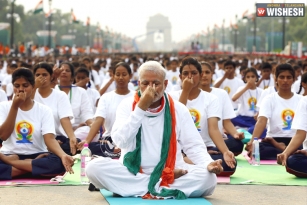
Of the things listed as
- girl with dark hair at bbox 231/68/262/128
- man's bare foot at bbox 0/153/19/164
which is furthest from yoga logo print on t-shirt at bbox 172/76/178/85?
man's bare foot at bbox 0/153/19/164

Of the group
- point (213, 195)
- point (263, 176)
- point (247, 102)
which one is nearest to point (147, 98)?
point (213, 195)

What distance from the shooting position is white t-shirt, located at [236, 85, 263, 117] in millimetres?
15703

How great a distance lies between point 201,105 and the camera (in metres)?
10.1

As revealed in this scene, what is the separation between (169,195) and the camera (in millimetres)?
7750

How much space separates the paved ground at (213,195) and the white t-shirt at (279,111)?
262cm

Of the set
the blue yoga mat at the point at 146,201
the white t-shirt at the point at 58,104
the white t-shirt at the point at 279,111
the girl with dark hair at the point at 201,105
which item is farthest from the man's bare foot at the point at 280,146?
the blue yoga mat at the point at 146,201

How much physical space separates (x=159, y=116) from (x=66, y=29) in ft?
412

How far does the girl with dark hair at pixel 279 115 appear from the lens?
445 inches

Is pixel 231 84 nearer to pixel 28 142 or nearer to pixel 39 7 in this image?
pixel 28 142

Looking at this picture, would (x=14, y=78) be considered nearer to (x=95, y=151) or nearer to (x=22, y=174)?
(x=22, y=174)

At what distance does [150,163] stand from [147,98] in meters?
0.80

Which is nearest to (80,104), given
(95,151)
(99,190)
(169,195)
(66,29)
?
(95,151)

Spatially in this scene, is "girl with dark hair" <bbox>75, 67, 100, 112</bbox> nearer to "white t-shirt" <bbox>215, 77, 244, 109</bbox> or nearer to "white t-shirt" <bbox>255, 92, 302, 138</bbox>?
"white t-shirt" <bbox>255, 92, 302, 138</bbox>

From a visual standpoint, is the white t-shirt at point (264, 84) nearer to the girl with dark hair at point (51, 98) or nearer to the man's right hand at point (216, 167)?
the girl with dark hair at point (51, 98)
